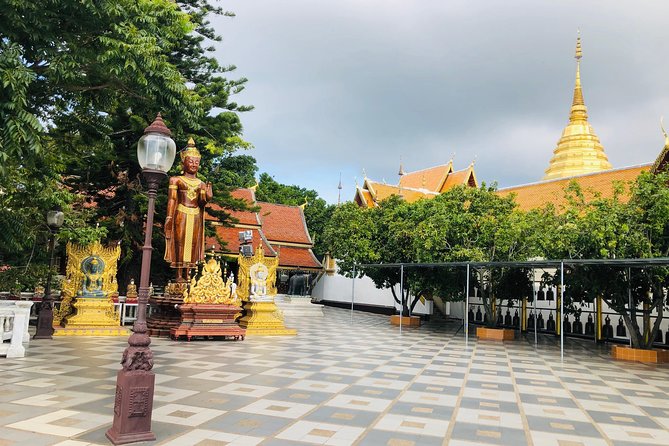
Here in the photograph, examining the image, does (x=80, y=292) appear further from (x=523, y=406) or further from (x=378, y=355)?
(x=523, y=406)

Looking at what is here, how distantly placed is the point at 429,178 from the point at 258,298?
80.6 feet

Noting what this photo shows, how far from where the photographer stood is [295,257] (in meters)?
33.0

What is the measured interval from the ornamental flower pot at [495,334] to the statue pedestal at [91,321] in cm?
1071

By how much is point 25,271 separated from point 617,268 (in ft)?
46.8

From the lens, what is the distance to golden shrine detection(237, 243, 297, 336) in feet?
48.5

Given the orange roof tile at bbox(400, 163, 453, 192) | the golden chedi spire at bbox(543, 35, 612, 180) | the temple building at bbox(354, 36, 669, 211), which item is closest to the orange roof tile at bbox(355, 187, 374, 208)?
the temple building at bbox(354, 36, 669, 211)

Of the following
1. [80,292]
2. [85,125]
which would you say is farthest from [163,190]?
[85,125]

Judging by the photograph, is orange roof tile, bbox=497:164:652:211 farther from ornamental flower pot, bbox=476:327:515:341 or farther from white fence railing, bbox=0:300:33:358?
white fence railing, bbox=0:300:33:358

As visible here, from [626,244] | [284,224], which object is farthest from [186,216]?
[284,224]

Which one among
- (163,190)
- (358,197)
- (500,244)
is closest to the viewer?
(500,244)

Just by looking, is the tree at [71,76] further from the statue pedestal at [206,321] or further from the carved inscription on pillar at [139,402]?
the statue pedestal at [206,321]

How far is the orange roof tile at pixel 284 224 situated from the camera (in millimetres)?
33344

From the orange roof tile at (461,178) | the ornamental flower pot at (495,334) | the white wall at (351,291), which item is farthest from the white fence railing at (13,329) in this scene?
the orange roof tile at (461,178)

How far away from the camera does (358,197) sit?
120 feet
